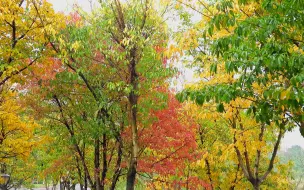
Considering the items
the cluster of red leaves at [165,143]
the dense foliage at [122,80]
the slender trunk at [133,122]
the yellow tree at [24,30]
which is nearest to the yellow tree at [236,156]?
the dense foliage at [122,80]

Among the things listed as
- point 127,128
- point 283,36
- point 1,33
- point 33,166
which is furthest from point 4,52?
point 33,166

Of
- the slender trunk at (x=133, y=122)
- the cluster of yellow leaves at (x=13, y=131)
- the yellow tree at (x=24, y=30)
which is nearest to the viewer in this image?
the yellow tree at (x=24, y=30)

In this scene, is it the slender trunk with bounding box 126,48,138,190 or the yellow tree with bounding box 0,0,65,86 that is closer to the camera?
the yellow tree with bounding box 0,0,65,86

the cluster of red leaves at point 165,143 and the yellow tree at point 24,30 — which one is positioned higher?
the yellow tree at point 24,30

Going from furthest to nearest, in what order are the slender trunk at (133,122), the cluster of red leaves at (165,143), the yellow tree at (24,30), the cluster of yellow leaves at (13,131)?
the cluster of yellow leaves at (13,131) → the cluster of red leaves at (165,143) → the slender trunk at (133,122) → the yellow tree at (24,30)

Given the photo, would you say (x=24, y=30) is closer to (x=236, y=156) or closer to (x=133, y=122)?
(x=133, y=122)

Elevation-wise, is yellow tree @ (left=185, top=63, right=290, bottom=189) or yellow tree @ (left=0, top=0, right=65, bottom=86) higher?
yellow tree @ (left=0, top=0, right=65, bottom=86)

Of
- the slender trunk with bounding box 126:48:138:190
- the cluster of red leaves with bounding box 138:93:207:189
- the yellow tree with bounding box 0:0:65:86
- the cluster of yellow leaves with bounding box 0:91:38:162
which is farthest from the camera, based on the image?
the cluster of yellow leaves with bounding box 0:91:38:162

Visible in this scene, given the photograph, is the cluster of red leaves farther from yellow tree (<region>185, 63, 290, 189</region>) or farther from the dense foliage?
yellow tree (<region>185, 63, 290, 189</region>)

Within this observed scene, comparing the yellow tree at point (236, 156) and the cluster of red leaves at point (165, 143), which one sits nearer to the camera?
the cluster of red leaves at point (165, 143)

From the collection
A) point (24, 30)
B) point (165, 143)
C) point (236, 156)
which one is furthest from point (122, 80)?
point (236, 156)

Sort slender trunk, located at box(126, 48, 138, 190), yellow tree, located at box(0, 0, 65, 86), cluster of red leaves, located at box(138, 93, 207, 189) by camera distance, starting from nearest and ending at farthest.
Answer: yellow tree, located at box(0, 0, 65, 86) → slender trunk, located at box(126, 48, 138, 190) → cluster of red leaves, located at box(138, 93, 207, 189)

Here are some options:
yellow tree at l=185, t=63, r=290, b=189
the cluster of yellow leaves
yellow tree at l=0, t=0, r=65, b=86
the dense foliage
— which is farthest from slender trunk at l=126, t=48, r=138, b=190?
the cluster of yellow leaves

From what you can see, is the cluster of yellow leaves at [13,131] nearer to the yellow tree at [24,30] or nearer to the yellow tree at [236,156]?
the yellow tree at [24,30]
